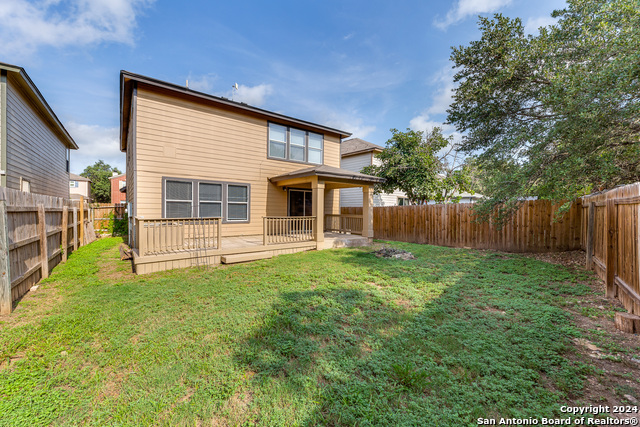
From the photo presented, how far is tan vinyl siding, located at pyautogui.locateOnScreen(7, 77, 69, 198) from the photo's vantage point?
7344 mm

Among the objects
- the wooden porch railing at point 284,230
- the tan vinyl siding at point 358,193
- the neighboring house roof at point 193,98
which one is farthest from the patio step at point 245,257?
the tan vinyl siding at point 358,193

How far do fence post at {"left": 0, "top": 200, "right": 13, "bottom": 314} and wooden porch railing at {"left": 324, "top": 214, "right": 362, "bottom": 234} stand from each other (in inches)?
374

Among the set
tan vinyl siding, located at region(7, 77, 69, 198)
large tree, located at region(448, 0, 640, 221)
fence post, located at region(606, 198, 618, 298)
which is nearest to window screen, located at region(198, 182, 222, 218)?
tan vinyl siding, located at region(7, 77, 69, 198)

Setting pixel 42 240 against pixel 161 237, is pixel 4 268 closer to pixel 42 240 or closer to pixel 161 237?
pixel 42 240

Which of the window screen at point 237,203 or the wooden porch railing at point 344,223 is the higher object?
the window screen at point 237,203

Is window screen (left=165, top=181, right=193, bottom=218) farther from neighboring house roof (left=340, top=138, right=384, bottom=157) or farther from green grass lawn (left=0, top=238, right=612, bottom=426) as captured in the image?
neighboring house roof (left=340, top=138, right=384, bottom=157)

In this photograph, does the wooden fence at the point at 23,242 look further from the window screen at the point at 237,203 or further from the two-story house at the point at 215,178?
the window screen at the point at 237,203

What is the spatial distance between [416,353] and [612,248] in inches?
161

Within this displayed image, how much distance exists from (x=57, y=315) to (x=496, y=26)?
11.8 meters

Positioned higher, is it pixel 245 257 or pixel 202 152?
pixel 202 152

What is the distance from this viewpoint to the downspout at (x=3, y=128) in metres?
6.82

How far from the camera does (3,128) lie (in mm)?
6895

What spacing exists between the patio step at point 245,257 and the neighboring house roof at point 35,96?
7480mm

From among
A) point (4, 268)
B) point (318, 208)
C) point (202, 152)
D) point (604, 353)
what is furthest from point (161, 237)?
point (604, 353)
